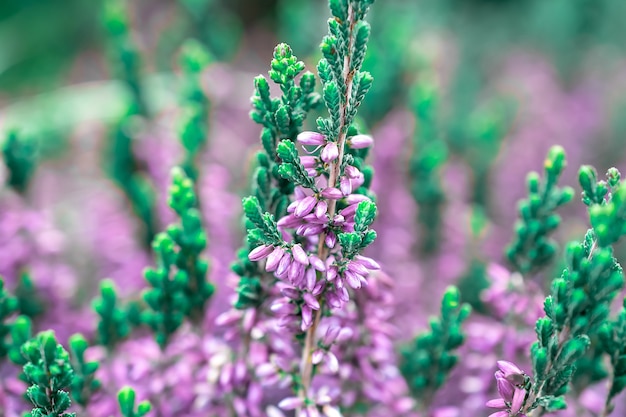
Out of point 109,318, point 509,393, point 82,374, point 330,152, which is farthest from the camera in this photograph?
point 109,318

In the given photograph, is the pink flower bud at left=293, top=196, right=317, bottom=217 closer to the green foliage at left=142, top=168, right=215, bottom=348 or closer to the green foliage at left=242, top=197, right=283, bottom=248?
the green foliage at left=242, top=197, right=283, bottom=248

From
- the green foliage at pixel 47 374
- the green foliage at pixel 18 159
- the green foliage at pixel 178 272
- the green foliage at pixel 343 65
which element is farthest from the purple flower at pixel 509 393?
the green foliage at pixel 18 159

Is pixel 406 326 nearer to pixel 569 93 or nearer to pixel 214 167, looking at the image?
pixel 214 167

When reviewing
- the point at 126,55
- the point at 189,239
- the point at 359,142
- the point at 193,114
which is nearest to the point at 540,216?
the point at 359,142

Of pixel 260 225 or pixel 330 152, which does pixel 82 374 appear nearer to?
pixel 260 225

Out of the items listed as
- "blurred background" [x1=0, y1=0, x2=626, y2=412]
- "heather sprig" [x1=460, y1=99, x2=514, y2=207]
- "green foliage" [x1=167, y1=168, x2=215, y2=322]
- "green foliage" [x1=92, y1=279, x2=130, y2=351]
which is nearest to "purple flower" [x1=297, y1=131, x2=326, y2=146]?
"green foliage" [x1=167, y1=168, x2=215, y2=322]

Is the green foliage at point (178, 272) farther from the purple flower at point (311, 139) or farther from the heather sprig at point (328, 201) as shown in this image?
the purple flower at point (311, 139)
